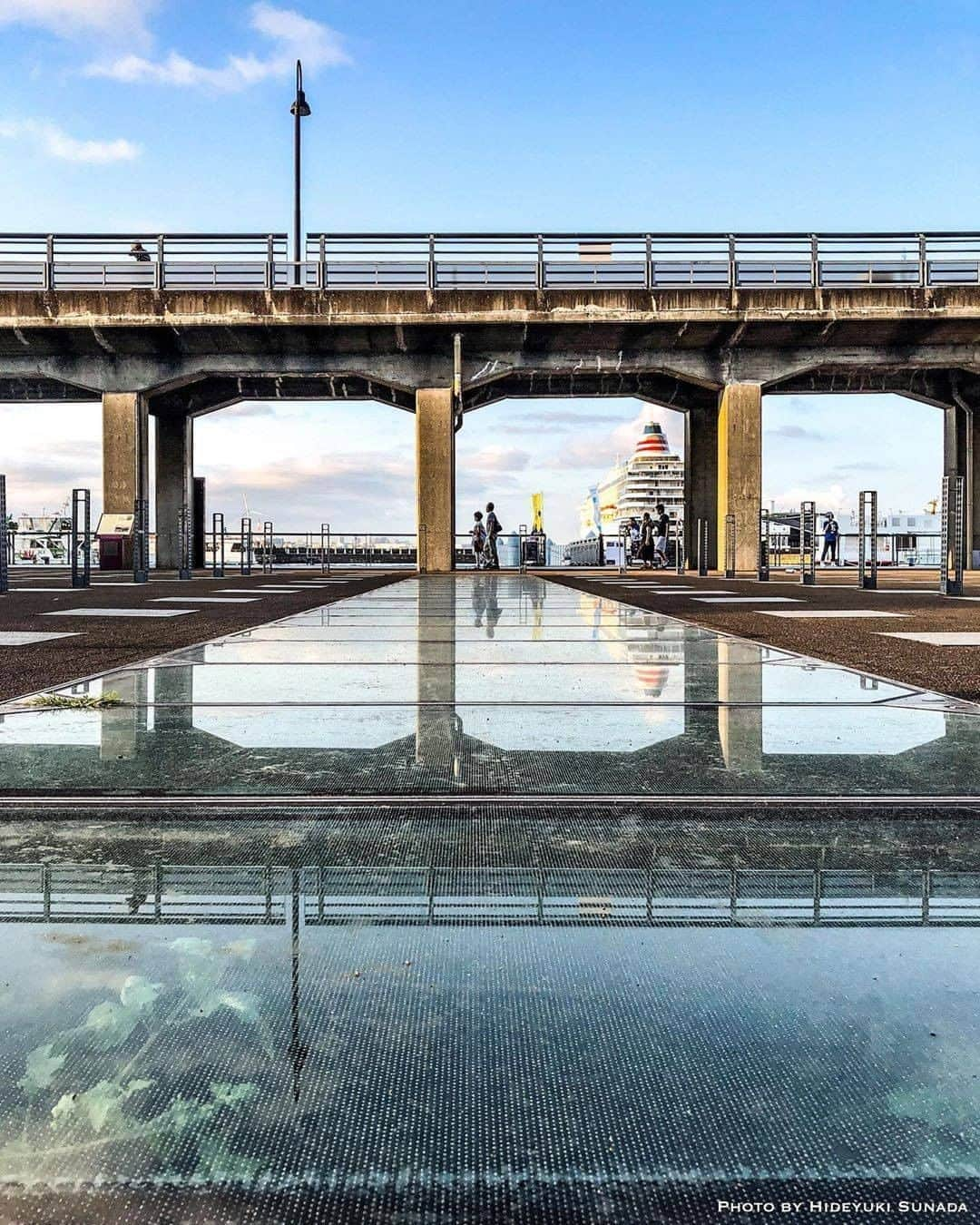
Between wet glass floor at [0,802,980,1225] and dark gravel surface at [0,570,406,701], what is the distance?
10.0ft

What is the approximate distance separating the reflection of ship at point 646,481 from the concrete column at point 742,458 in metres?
56.0

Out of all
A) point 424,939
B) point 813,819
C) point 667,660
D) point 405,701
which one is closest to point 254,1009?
point 424,939

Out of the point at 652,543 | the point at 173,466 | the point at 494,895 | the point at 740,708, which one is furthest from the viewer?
the point at 652,543

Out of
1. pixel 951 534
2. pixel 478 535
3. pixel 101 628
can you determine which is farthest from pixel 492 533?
pixel 101 628

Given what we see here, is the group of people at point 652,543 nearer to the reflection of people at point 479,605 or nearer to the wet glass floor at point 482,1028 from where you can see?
the reflection of people at point 479,605

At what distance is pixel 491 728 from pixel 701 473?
30.1m

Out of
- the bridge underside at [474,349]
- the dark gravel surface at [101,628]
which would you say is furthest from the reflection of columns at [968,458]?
the dark gravel surface at [101,628]

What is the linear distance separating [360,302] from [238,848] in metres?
25.9

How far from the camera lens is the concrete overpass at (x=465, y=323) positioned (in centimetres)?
2628

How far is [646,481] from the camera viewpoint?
91.3 metres

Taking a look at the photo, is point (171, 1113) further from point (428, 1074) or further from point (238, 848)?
point (238, 848)

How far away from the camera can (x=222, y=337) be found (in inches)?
1076

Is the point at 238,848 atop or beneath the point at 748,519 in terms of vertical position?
beneath

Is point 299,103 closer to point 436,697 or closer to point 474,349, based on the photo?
point 474,349
